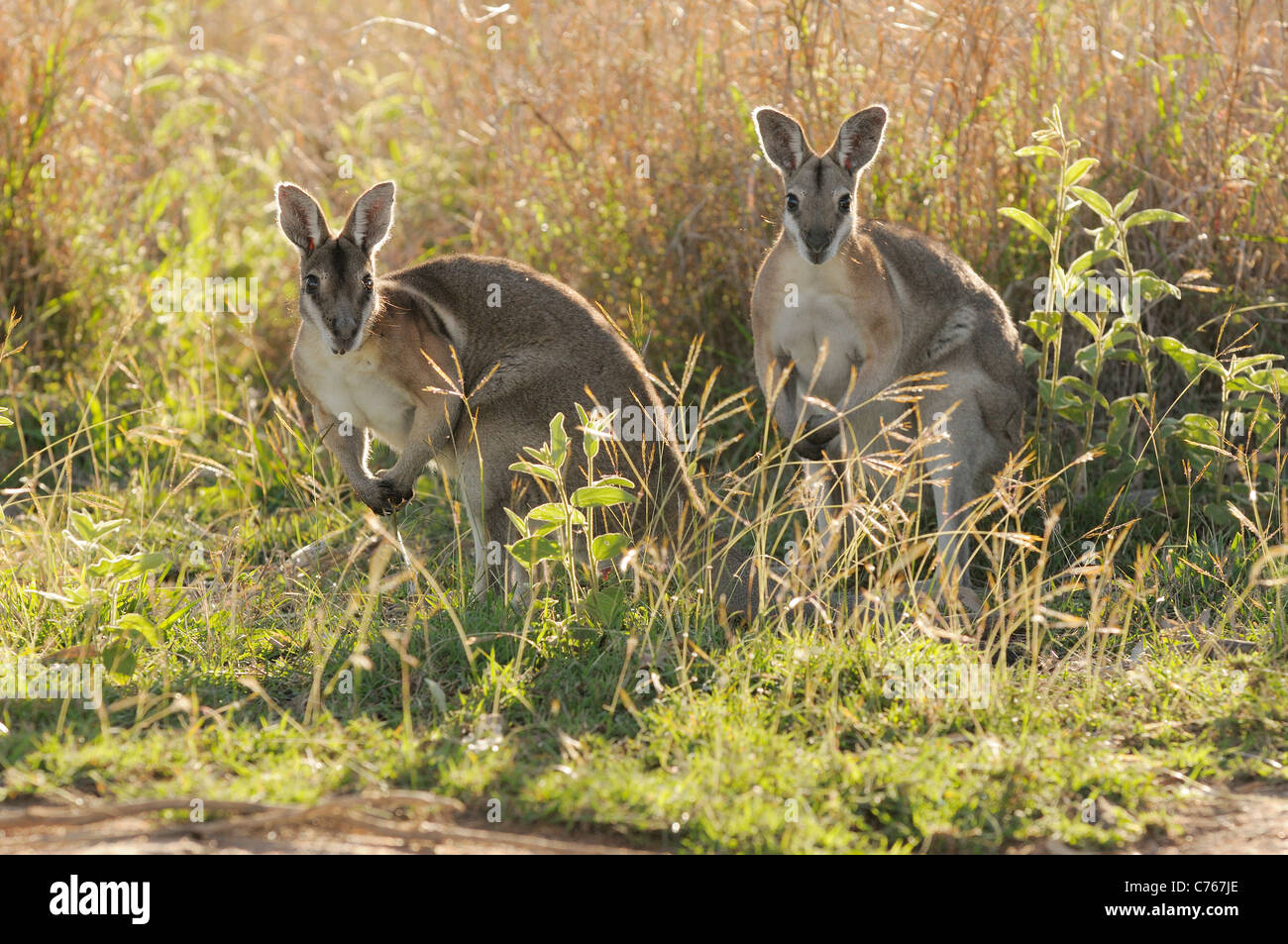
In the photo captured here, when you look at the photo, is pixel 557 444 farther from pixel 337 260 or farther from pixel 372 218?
pixel 372 218

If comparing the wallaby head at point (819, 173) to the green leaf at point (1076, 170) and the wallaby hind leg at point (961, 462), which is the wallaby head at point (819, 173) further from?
the wallaby hind leg at point (961, 462)

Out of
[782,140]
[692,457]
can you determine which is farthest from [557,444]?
[782,140]

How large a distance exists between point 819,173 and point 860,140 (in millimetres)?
220

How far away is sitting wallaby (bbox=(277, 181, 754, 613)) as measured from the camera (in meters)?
4.46

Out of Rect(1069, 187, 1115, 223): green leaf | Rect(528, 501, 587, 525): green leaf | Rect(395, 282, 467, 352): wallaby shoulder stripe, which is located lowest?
Rect(528, 501, 587, 525): green leaf

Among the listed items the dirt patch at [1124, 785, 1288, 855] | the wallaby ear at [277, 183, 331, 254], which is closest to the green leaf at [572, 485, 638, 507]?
the wallaby ear at [277, 183, 331, 254]

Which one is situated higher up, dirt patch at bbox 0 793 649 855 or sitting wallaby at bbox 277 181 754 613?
sitting wallaby at bbox 277 181 754 613

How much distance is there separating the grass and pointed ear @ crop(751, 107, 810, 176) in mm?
785

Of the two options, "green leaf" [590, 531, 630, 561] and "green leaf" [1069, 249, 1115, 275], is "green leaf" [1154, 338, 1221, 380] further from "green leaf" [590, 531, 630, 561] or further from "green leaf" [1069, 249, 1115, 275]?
"green leaf" [590, 531, 630, 561]

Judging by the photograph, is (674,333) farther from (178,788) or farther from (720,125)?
(178,788)

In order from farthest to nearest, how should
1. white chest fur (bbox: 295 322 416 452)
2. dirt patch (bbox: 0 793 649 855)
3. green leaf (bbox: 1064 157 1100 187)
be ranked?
green leaf (bbox: 1064 157 1100 187) < white chest fur (bbox: 295 322 416 452) < dirt patch (bbox: 0 793 649 855)

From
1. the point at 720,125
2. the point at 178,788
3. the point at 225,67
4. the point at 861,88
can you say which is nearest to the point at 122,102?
the point at 225,67

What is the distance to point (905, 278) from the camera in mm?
5148

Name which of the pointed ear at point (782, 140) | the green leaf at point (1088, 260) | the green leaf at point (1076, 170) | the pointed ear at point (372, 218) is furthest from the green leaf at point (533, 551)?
the green leaf at point (1076, 170)
